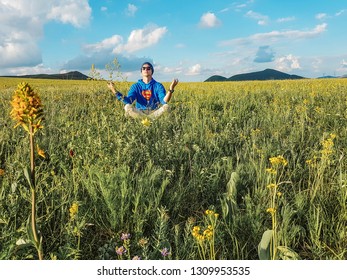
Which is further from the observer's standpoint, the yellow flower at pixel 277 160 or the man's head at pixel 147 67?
the man's head at pixel 147 67

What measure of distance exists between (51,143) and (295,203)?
266 centimetres

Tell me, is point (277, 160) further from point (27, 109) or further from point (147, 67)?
point (147, 67)

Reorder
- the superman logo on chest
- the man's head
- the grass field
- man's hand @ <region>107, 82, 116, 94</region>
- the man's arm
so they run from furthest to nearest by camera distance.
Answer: the superman logo on chest < the man's head < the man's arm < man's hand @ <region>107, 82, 116, 94</region> < the grass field

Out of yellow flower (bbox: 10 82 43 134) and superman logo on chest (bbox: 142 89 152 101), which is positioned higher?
superman logo on chest (bbox: 142 89 152 101)

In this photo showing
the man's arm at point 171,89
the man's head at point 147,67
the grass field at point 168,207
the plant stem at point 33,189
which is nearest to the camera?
the plant stem at point 33,189

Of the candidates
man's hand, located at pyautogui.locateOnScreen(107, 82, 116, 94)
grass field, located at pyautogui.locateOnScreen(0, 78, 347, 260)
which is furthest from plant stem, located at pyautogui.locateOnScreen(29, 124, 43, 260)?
man's hand, located at pyautogui.locateOnScreen(107, 82, 116, 94)

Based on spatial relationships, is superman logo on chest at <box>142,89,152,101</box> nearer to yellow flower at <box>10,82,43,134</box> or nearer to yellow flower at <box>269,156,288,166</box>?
yellow flower at <box>269,156,288,166</box>

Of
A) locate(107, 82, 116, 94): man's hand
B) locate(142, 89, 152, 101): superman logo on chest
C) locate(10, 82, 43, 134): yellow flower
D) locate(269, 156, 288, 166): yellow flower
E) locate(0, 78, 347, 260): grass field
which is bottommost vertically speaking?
locate(0, 78, 347, 260): grass field

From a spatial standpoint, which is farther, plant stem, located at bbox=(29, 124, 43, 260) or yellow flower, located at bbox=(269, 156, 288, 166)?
yellow flower, located at bbox=(269, 156, 288, 166)

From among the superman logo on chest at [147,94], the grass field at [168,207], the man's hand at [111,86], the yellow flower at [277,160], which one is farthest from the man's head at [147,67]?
the yellow flower at [277,160]

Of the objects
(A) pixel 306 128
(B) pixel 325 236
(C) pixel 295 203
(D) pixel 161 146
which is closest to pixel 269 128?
(A) pixel 306 128

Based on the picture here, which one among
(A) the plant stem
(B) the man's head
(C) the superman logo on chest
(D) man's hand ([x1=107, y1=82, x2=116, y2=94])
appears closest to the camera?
(A) the plant stem

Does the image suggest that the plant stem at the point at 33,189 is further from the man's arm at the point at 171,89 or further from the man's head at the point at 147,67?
the man's head at the point at 147,67
